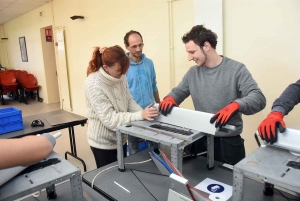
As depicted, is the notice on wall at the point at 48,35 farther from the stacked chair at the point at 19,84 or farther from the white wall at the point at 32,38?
the stacked chair at the point at 19,84

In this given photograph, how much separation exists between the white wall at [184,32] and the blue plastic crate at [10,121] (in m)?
1.66

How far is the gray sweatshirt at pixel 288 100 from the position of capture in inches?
44.1

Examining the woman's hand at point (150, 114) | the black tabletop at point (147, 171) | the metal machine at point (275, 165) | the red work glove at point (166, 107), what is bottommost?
the black tabletop at point (147, 171)

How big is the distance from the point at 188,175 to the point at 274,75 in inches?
53.3

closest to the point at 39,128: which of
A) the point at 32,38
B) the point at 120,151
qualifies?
the point at 120,151

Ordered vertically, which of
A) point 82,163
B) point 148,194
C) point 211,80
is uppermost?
point 211,80

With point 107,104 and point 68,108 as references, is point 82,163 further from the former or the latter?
point 68,108

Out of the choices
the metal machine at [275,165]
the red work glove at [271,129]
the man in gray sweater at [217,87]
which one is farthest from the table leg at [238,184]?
the man in gray sweater at [217,87]

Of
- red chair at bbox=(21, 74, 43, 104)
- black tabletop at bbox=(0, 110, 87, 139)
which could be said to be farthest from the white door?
black tabletop at bbox=(0, 110, 87, 139)

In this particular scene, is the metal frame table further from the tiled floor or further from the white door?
the white door

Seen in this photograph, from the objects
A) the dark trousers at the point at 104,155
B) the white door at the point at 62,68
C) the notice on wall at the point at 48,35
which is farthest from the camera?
the notice on wall at the point at 48,35

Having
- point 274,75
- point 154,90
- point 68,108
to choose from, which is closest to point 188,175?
point 154,90

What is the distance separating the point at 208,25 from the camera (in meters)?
2.42

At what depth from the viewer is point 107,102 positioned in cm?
138
